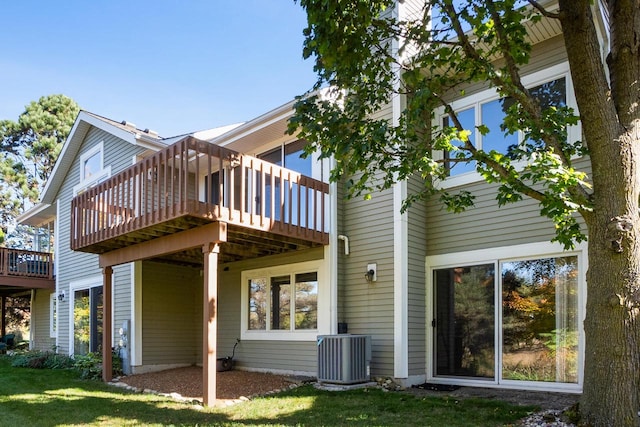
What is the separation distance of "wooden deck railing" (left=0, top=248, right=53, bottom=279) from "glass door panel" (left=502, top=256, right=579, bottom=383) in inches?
628

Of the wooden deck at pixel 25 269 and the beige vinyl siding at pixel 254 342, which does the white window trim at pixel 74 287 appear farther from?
the beige vinyl siding at pixel 254 342

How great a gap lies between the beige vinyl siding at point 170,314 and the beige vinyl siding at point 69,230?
0.98 m

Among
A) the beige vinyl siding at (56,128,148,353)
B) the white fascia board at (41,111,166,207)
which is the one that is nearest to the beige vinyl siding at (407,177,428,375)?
the white fascia board at (41,111,166,207)

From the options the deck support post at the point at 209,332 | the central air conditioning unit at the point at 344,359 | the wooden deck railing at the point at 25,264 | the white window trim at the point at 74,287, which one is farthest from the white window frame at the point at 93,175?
the central air conditioning unit at the point at 344,359

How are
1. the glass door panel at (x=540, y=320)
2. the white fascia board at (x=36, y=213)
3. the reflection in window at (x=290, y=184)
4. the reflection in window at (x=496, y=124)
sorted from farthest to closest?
the white fascia board at (x=36, y=213) → the reflection in window at (x=290, y=184) → the reflection in window at (x=496, y=124) → the glass door panel at (x=540, y=320)

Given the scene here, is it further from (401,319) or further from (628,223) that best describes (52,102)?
(628,223)

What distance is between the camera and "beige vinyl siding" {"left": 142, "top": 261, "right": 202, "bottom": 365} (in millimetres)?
11406

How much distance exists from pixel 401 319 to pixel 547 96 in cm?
415

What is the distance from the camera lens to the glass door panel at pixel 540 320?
699 centimetres

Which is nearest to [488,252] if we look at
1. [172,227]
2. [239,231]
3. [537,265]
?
[537,265]

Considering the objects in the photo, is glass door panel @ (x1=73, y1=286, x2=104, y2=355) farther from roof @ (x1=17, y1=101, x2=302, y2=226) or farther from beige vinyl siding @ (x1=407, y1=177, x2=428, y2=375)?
beige vinyl siding @ (x1=407, y1=177, x2=428, y2=375)

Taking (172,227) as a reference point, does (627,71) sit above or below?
above

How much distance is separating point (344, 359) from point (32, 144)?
1072 inches

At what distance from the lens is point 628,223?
4531 millimetres
